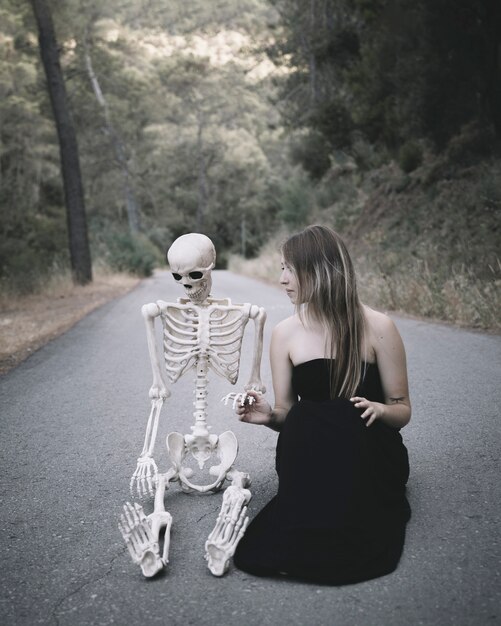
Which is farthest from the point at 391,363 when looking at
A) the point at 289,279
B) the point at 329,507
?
the point at 329,507

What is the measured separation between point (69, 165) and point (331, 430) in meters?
16.6

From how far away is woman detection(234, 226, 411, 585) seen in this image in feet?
8.31

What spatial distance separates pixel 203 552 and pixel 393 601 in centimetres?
88

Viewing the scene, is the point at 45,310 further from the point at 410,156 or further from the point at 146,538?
the point at 410,156

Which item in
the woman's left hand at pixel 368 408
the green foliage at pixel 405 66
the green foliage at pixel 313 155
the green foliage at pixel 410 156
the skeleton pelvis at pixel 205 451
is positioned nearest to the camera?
the woman's left hand at pixel 368 408

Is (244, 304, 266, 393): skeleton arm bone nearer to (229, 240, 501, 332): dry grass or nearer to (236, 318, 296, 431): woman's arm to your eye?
(236, 318, 296, 431): woman's arm

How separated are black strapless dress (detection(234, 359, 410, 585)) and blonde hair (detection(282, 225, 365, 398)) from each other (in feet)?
0.28

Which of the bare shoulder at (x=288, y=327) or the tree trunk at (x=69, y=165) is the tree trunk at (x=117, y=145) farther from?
the bare shoulder at (x=288, y=327)

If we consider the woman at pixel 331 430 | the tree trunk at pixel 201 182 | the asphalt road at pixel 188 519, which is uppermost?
the woman at pixel 331 430

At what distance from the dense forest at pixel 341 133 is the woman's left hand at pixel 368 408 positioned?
22.0ft

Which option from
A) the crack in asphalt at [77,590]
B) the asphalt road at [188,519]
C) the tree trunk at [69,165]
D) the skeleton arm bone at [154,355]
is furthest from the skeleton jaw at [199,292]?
the tree trunk at [69,165]

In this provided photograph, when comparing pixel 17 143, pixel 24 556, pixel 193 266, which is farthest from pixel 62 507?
pixel 17 143

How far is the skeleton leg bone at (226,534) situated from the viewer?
99.7 inches

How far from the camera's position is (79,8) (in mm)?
19312
